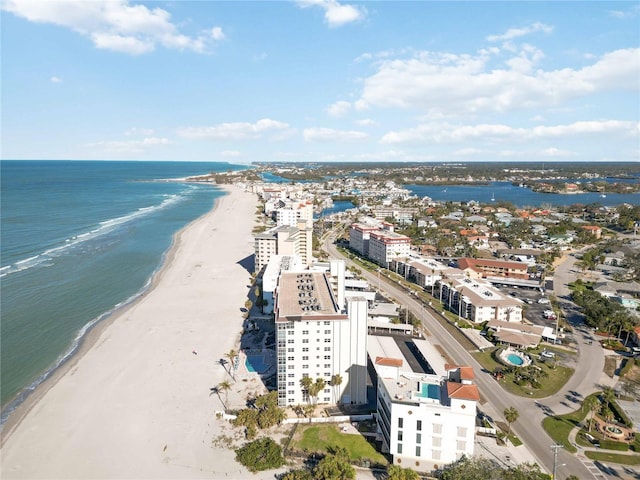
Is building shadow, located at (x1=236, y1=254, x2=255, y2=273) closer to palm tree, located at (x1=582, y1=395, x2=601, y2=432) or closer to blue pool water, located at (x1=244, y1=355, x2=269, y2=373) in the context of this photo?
blue pool water, located at (x1=244, y1=355, x2=269, y2=373)

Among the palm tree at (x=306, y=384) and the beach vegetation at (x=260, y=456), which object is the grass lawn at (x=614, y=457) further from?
the beach vegetation at (x=260, y=456)

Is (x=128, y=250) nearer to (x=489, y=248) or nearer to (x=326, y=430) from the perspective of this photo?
(x=326, y=430)

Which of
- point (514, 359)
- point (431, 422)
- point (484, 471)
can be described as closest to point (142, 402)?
point (431, 422)

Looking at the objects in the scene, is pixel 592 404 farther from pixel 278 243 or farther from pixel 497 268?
pixel 278 243

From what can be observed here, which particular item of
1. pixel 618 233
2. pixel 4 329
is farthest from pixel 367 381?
pixel 618 233

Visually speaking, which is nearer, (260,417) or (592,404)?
(260,417)

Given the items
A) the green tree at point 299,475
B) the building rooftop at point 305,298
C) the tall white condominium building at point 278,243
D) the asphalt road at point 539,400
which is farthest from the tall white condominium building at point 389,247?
the green tree at point 299,475
